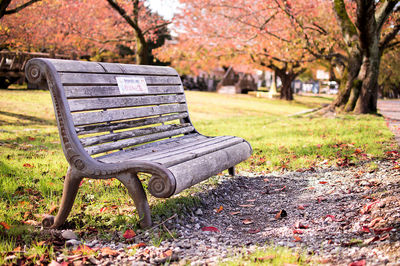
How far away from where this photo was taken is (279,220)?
3406 mm

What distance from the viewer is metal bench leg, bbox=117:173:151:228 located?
9.48 ft

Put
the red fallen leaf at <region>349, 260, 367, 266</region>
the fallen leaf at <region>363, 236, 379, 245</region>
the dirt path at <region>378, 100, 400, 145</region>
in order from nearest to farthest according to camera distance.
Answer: the red fallen leaf at <region>349, 260, 367, 266</region>, the fallen leaf at <region>363, 236, 379, 245</region>, the dirt path at <region>378, 100, 400, 145</region>

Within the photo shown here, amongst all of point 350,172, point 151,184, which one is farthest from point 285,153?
point 151,184

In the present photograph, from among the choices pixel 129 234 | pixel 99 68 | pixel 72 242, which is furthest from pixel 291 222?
pixel 99 68

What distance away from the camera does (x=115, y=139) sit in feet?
11.4

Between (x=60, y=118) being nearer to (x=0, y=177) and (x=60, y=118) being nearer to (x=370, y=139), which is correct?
(x=0, y=177)

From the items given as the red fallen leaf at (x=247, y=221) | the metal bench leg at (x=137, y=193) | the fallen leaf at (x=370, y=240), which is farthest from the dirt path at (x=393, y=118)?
the metal bench leg at (x=137, y=193)

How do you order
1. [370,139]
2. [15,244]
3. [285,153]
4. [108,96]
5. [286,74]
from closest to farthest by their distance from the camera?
[15,244] → [108,96] → [285,153] → [370,139] → [286,74]

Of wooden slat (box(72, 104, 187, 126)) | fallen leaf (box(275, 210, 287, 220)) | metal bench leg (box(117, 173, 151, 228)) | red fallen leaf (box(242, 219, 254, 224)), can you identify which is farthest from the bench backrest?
fallen leaf (box(275, 210, 287, 220))

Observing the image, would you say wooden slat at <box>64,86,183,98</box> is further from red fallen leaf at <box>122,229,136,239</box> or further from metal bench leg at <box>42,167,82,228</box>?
red fallen leaf at <box>122,229,136,239</box>

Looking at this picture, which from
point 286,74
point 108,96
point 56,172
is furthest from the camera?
point 286,74

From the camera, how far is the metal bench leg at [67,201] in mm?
3040

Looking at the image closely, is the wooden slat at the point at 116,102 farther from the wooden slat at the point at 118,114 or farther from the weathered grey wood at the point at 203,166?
the weathered grey wood at the point at 203,166

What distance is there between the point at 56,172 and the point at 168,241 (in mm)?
2433
